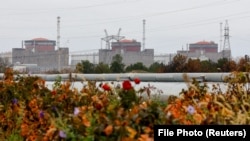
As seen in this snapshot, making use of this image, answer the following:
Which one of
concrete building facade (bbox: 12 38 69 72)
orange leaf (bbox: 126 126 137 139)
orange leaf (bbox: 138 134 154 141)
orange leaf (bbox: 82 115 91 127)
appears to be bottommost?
orange leaf (bbox: 138 134 154 141)

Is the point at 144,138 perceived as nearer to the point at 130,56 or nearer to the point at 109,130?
the point at 109,130

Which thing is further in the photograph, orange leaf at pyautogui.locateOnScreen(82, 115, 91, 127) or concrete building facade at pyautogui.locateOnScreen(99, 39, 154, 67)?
concrete building facade at pyautogui.locateOnScreen(99, 39, 154, 67)

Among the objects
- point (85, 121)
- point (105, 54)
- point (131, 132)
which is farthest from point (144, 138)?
point (105, 54)

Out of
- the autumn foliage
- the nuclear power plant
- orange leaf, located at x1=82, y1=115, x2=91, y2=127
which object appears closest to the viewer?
the autumn foliage

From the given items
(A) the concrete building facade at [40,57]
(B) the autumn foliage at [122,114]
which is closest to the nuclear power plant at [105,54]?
(A) the concrete building facade at [40,57]

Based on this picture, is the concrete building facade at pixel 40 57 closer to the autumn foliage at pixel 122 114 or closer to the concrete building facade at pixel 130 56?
the concrete building facade at pixel 130 56

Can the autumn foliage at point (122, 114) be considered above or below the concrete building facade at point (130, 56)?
below

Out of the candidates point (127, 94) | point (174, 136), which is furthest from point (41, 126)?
point (174, 136)

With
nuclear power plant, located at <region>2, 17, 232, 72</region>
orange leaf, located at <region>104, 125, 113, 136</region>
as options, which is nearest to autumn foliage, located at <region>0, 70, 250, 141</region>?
orange leaf, located at <region>104, 125, 113, 136</region>

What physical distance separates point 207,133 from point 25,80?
465 cm

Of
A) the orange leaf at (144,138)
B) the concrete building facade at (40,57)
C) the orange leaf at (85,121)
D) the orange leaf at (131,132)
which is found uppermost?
the concrete building facade at (40,57)

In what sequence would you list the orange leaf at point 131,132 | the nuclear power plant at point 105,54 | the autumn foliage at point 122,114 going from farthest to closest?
the nuclear power plant at point 105,54
the autumn foliage at point 122,114
the orange leaf at point 131,132

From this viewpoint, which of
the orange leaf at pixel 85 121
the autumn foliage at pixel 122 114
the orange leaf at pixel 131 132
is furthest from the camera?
the orange leaf at pixel 85 121

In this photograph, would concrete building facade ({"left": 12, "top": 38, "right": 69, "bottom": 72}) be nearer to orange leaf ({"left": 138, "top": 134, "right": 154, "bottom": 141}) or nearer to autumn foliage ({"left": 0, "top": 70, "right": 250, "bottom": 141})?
autumn foliage ({"left": 0, "top": 70, "right": 250, "bottom": 141})
